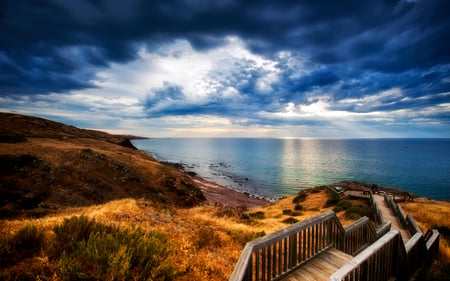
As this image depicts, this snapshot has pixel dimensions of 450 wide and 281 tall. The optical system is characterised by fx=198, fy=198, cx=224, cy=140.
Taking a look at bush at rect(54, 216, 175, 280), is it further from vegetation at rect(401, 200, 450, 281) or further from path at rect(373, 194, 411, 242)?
path at rect(373, 194, 411, 242)

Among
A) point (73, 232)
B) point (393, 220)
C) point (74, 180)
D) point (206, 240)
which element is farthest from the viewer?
point (74, 180)

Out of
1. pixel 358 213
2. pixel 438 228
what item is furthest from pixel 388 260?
pixel 358 213

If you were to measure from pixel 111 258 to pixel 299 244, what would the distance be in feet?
14.7

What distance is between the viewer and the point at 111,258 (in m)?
4.23

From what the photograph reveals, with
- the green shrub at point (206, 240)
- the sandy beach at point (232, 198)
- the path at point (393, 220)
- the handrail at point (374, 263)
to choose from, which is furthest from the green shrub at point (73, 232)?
the sandy beach at point (232, 198)

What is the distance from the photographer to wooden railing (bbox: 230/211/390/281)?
395 centimetres

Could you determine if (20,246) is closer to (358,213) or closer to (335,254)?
(335,254)

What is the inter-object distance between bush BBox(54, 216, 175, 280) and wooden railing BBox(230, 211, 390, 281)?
1.84 meters

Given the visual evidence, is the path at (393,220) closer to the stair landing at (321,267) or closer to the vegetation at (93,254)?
the stair landing at (321,267)

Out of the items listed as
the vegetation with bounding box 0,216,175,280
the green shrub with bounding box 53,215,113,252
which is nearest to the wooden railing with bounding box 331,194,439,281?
the vegetation with bounding box 0,216,175,280

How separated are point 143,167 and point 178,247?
96.0 ft

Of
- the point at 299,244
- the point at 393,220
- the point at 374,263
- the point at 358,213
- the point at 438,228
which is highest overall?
the point at 374,263

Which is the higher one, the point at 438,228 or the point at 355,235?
the point at 355,235

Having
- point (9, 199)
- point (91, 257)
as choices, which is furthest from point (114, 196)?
point (91, 257)
